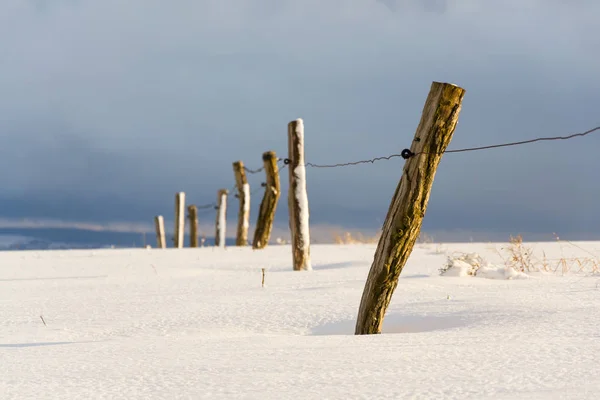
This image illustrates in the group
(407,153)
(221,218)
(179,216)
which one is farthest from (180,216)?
(407,153)

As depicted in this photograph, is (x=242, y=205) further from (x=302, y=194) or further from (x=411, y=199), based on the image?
(x=411, y=199)

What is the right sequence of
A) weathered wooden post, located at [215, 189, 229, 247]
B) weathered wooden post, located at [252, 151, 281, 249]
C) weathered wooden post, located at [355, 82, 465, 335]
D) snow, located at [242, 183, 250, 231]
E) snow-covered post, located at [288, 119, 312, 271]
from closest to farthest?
weathered wooden post, located at [355, 82, 465, 335], snow-covered post, located at [288, 119, 312, 271], weathered wooden post, located at [252, 151, 281, 249], snow, located at [242, 183, 250, 231], weathered wooden post, located at [215, 189, 229, 247]

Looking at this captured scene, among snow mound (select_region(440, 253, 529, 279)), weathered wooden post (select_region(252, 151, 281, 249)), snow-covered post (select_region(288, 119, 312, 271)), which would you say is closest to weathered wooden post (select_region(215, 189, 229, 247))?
weathered wooden post (select_region(252, 151, 281, 249))

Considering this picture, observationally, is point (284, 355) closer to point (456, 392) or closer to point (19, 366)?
point (456, 392)

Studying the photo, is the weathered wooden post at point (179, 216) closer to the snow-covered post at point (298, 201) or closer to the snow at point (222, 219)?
the snow at point (222, 219)

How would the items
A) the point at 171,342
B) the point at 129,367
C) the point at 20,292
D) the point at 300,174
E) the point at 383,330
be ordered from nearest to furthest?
the point at 129,367 < the point at 171,342 < the point at 383,330 < the point at 20,292 < the point at 300,174

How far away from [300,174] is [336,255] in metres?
3.18

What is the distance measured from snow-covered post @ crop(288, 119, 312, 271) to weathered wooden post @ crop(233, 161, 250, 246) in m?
7.88

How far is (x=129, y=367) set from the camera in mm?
2859

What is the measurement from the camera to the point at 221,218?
1905 centimetres

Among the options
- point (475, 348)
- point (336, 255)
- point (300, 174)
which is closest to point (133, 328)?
point (475, 348)

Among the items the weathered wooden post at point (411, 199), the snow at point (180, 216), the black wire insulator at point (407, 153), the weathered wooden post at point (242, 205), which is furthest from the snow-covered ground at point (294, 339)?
the snow at point (180, 216)

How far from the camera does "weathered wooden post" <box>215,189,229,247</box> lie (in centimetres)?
1897

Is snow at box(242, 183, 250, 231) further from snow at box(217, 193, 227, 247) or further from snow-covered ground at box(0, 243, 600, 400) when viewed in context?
snow-covered ground at box(0, 243, 600, 400)
